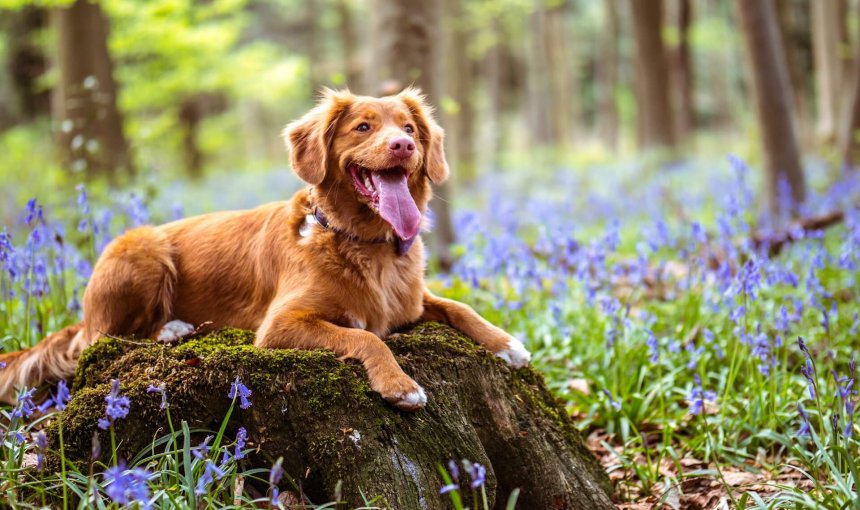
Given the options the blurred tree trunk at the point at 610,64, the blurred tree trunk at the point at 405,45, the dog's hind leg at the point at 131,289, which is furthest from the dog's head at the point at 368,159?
the blurred tree trunk at the point at 610,64

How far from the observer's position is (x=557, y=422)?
11.0 ft

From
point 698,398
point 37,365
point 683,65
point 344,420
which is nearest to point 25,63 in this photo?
point 683,65

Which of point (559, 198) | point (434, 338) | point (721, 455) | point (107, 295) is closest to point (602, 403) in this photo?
point (721, 455)

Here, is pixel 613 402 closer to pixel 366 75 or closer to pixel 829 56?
pixel 366 75

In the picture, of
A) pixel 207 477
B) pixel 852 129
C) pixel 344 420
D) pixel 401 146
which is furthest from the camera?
pixel 852 129

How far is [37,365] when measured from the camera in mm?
3381

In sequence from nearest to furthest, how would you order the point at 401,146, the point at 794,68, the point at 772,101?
1. the point at 401,146
2. the point at 772,101
3. the point at 794,68

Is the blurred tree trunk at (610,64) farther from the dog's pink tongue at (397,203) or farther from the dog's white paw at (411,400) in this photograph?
the dog's white paw at (411,400)

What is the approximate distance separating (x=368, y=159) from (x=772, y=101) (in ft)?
20.5

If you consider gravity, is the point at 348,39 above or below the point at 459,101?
above

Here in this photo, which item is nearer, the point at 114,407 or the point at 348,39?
the point at 114,407

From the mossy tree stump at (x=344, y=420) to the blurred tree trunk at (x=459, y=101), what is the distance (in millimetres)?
13284

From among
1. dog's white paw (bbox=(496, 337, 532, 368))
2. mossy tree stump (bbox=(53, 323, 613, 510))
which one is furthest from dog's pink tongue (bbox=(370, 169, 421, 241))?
dog's white paw (bbox=(496, 337, 532, 368))

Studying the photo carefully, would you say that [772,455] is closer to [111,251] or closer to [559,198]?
[111,251]
